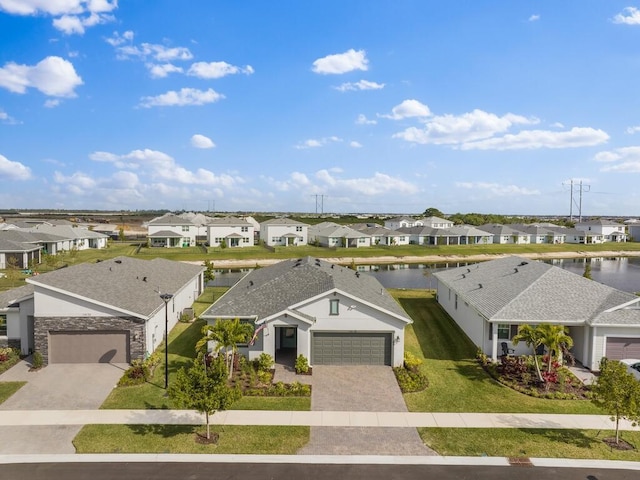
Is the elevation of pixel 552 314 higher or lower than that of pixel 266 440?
higher

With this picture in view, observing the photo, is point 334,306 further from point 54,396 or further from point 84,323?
point 54,396

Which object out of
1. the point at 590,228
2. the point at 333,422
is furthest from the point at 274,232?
the point at 590,228

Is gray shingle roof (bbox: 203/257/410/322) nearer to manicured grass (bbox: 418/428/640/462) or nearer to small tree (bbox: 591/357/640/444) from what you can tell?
manicured grass (bbox: 418/428/640/462)

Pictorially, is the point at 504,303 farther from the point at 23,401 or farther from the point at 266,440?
the point at 23,401

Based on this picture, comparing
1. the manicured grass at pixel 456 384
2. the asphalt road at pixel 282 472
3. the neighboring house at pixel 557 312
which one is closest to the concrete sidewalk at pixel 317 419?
the manicured grass at pixel 456 384

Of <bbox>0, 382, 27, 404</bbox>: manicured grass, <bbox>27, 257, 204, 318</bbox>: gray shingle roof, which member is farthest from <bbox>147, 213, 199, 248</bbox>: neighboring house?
<bbox>0, 382, 27, 404</bbox>: manicured grass

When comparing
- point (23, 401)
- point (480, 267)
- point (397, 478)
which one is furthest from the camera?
point (480, 267)

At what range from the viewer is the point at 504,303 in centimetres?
2530

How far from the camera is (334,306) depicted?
23938 mm

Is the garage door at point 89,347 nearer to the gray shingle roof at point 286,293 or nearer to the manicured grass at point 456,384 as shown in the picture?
the gray shingle roof at point 286,293

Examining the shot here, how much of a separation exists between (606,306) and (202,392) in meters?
22.8

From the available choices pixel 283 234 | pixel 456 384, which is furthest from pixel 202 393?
pixel 283 234

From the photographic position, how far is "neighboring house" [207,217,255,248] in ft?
295

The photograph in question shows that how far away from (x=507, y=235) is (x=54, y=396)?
359ft
